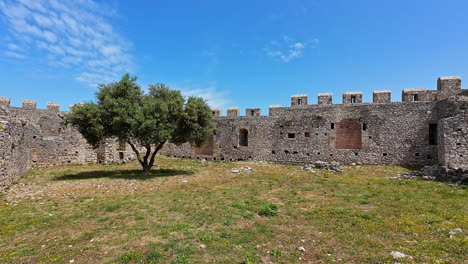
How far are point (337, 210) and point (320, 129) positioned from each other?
1518cm

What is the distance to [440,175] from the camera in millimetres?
14859

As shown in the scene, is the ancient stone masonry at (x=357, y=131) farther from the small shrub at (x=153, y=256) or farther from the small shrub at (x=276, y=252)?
the small shrub at (x=153, y=256)

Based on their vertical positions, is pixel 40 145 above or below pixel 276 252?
above

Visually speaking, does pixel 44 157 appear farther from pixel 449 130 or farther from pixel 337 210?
pixel 449 130

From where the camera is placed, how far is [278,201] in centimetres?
1054

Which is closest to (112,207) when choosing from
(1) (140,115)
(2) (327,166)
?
(1) (140,115)

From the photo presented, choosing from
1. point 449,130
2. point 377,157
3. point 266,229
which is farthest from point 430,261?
point 377,157

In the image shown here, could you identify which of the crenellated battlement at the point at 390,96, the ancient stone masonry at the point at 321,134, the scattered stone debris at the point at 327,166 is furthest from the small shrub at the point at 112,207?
the crenellated battlement at the point at 390,96

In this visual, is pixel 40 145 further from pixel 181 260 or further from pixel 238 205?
pixel 181 260

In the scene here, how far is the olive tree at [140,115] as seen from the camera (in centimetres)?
1603

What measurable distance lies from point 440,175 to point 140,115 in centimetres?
1918

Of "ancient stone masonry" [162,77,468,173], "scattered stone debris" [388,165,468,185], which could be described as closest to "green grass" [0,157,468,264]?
"scattered stone debris" [388,165,468,185]

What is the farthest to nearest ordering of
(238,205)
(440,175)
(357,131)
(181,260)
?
1. (357,131)
2. (440,175)
3. (238,205)
4. (181,260)

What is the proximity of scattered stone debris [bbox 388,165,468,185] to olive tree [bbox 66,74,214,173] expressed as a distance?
561 inches
